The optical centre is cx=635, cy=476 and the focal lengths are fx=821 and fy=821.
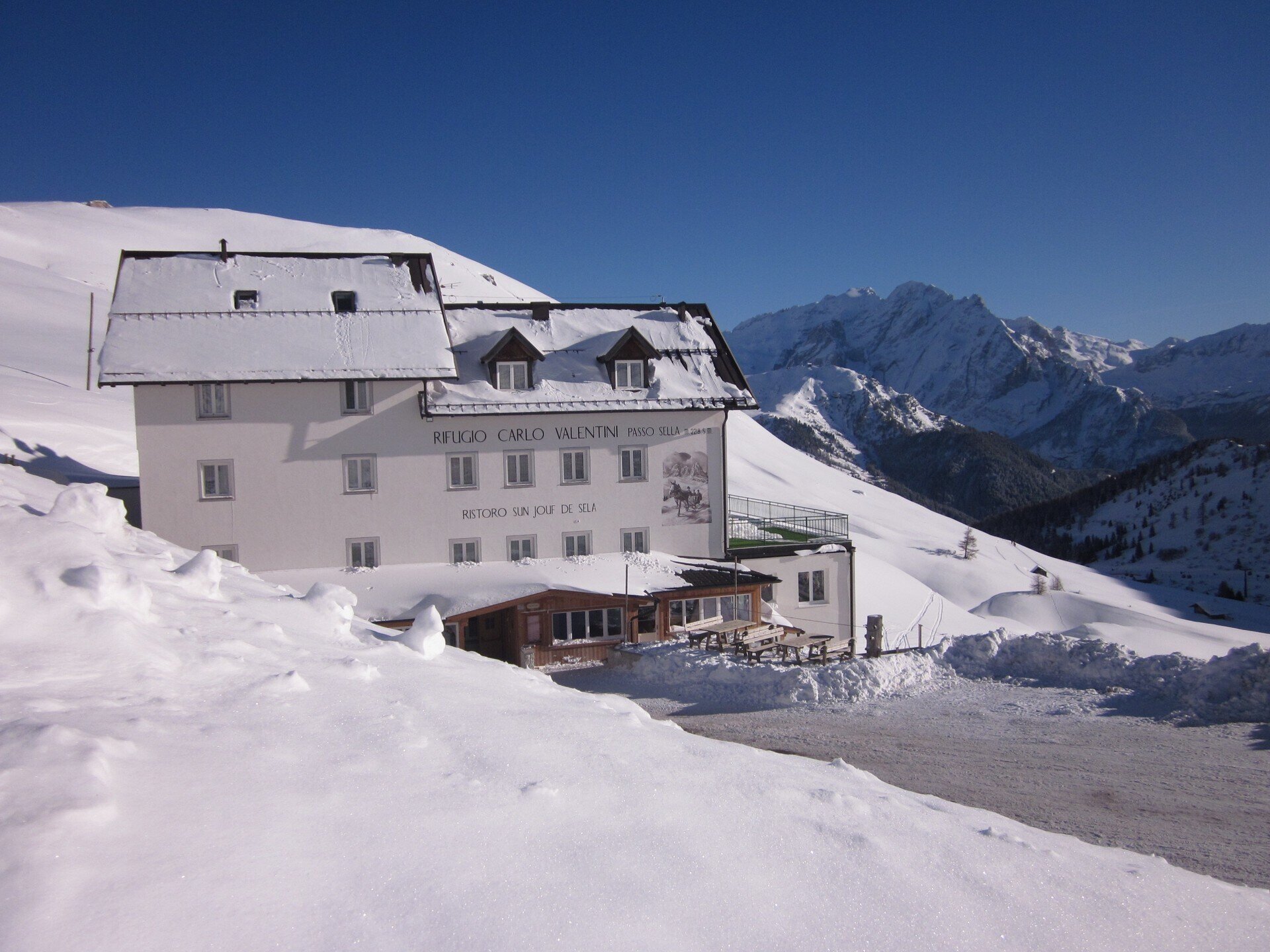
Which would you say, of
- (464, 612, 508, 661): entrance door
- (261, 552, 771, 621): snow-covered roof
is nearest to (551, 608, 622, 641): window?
(261, 552, 771, 621): snow-covered roof

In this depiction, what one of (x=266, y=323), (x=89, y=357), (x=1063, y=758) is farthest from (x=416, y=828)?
(x=89, y=357)

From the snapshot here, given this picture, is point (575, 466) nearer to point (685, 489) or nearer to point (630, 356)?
point (685, 489)

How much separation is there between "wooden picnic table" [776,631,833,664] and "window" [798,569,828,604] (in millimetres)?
1485

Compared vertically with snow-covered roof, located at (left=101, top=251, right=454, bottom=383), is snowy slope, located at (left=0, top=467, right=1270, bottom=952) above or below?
below

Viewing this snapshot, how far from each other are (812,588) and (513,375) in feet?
48.4

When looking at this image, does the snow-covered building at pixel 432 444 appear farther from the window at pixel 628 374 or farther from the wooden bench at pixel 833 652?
the wooden bench at pixel 833 652

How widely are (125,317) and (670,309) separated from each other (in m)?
19.5

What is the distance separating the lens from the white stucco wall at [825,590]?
3256cm

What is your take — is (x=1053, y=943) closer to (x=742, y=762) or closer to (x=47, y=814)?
(x=742, y=762)

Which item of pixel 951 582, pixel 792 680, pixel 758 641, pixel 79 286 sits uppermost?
pixel 79 286

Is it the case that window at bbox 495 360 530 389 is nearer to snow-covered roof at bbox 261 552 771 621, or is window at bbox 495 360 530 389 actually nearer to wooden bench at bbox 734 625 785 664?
snow-covered roof at bbox 261 552 771 621

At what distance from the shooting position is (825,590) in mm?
33688

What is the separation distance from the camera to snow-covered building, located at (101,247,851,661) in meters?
26.5

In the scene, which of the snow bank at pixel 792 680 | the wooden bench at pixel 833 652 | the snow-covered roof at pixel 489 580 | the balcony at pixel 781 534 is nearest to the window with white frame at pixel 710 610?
the snow-covered roof at pixel 489 580
